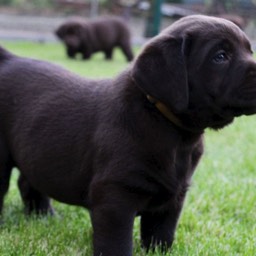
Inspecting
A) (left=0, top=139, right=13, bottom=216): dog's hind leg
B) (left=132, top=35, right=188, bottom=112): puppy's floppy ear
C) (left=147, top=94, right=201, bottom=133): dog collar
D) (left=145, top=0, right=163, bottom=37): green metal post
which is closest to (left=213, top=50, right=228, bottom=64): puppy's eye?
(left=132, top=35, right=188, bottom=112): puppy's floppy ear

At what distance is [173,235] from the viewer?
3.16 m

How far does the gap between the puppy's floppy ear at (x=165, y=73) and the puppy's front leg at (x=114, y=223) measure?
52 centimetres

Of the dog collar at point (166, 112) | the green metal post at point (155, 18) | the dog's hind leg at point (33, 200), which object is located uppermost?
the dog collar at point (166, 112)

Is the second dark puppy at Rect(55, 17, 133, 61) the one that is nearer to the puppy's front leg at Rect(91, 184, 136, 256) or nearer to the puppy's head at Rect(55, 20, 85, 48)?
the puppy's head at Rect(55, 20, 85, 48)

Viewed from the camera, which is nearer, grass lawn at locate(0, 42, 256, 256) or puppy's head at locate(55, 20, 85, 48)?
grass lawn at locate(0, 42, 256, 256)

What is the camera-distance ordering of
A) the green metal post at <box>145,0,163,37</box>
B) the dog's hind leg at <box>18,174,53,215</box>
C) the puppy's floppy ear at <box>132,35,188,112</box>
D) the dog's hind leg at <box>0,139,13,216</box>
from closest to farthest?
the puppy's floppy ear at <box>132,35,188,112</box>, the dog's hind leg at <box>0,139,13,216</box>, the dog's hind leg at <box>18,174,53,215</box>, the green metal post at <box>145,0,163,37</box>

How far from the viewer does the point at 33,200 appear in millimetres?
3855

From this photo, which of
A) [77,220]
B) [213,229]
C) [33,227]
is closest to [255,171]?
[213,229]

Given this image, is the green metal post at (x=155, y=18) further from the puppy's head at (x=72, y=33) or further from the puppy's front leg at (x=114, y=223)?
the puppy's front leg at (x=114, y=223)

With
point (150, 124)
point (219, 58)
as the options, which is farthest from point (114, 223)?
point (219, 58)

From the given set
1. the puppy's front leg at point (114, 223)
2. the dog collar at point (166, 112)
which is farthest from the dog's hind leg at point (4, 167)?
the dog collar at point (166, 112)

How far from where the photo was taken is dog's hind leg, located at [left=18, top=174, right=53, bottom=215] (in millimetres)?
3836

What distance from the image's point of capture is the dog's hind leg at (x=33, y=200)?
384 centimetres

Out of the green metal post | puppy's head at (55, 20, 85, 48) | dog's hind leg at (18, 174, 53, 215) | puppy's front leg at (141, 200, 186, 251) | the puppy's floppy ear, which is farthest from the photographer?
the green metal post
